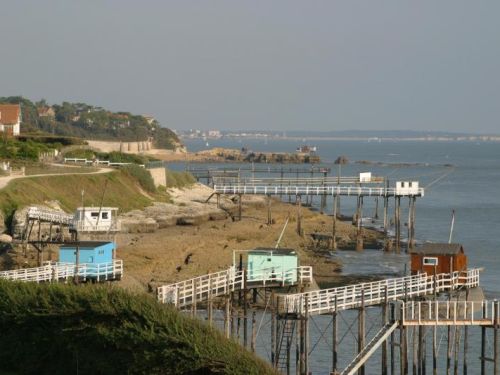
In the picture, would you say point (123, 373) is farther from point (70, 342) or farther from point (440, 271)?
point (440, 271)

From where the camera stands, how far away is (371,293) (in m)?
37.3

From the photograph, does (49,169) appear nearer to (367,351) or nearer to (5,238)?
(5,238)

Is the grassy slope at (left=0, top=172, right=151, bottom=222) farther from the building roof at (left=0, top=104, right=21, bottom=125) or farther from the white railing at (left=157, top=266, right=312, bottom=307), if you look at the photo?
the building roof at (left=0, top=104, right=21, bottom=125)

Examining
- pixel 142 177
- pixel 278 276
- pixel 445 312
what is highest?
pixel 142 177

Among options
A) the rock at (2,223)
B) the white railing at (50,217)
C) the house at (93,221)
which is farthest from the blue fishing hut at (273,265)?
the rock at (2,223)

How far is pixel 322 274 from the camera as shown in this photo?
58344 millimetres

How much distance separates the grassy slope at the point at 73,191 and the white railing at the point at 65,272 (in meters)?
22.9

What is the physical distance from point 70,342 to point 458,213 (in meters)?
76.9

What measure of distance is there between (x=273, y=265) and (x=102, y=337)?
1231 cm

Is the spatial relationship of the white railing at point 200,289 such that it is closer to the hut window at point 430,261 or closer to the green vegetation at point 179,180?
the hut window at point 430,261

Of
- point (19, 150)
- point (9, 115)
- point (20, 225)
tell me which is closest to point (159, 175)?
point (19, 150)

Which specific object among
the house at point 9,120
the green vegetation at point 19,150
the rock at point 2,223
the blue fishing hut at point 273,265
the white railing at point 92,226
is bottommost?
the rock at point 2,223

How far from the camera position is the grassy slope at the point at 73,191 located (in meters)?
67.4

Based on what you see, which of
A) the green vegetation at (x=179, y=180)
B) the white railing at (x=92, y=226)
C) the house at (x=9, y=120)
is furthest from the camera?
the house at (x=9, y=120)
